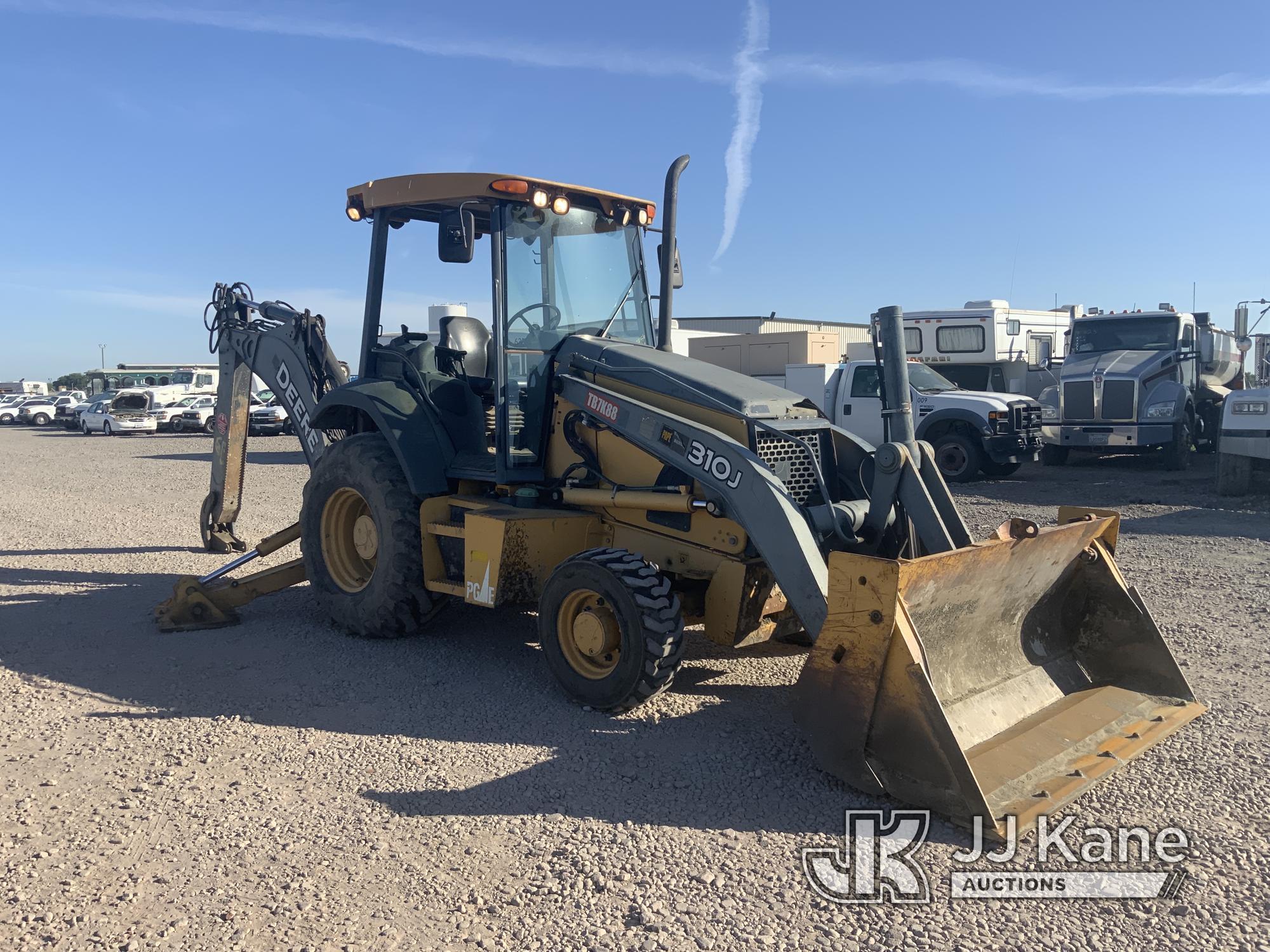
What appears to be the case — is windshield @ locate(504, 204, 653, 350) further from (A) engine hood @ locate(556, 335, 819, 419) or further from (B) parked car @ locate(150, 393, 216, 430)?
(B) parked car @ locate(150, 393, 216, 430)

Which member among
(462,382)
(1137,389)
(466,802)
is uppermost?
(1137,389)

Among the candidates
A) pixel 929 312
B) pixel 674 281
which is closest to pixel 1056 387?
pixel 929 312

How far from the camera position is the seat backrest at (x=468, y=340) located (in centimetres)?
670

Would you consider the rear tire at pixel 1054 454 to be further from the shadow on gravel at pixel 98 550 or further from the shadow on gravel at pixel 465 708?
the shadow on gravel at pixel 98 550

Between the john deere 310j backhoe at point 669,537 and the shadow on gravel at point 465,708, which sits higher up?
the john deere 310j backhoe at point 669,537

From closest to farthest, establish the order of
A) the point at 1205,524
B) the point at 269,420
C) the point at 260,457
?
the point at 1205,524
the point at 260,457
the point at 269,420

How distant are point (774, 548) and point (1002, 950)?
6.60 ft

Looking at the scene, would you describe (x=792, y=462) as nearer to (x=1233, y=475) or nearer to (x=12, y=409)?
(x=1233, y=475)

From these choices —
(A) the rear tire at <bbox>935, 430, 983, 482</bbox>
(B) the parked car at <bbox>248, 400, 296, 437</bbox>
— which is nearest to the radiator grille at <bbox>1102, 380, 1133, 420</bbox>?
(A) the rear tire at <bbox>935, 430, 983, 482</bbox>

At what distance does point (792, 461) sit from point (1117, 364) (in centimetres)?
1339

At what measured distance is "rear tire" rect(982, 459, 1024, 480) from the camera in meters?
15.4

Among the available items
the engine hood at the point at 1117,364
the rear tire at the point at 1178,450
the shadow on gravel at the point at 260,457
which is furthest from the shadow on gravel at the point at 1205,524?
the shadow on gravel at the point at 260,457

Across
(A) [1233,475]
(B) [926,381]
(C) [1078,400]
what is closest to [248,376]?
(B) [926,381]

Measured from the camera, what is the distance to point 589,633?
16.6ft
